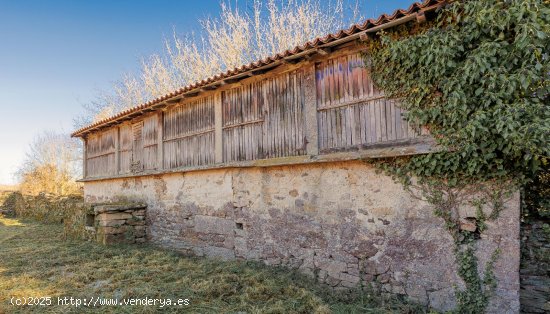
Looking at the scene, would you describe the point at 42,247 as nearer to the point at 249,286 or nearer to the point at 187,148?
the point at 187,148

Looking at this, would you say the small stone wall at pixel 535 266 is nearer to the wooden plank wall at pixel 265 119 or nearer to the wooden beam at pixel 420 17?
the wooden beam at pixel 420 17

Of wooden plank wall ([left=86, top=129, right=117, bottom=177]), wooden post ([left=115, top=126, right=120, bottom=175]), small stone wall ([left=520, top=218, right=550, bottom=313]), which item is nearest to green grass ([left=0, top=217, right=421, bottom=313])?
small stone wall ([left=520, top=218, right=550, bottom=313])

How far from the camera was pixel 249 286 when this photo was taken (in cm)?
497

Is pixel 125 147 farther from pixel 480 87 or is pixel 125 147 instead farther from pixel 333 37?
pixel 480 87

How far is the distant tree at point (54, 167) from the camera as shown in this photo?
2138cm

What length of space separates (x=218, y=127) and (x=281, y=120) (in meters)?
1.81

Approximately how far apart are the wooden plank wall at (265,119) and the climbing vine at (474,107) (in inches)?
68.8

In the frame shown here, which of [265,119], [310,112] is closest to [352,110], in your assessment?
[310,112]

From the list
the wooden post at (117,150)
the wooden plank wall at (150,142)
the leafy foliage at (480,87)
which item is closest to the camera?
the leafy foliage at (480,87)

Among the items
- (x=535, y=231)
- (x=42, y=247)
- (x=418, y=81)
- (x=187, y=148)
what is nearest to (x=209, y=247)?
(x=187, y=148)

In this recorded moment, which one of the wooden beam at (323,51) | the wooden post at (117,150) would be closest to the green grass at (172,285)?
the wooden beam at (323,51)

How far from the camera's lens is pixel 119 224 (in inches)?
340

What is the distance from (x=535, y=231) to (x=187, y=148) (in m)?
6.75

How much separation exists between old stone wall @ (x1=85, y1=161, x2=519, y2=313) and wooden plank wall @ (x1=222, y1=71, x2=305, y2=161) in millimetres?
371
